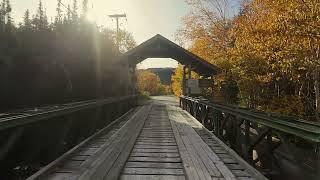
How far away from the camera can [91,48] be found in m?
33.7

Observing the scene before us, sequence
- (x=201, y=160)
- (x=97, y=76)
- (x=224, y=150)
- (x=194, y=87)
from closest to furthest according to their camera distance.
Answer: (x=201, y=160)
(x=224, y=150)
(x=194, y=87)
(x=97, y=76)

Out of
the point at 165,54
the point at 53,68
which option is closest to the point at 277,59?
the point at 165,54

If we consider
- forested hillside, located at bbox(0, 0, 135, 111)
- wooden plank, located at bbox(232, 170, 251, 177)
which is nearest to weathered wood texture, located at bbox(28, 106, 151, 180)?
wooden plank, located at bbox(232, 170, 251, 177)

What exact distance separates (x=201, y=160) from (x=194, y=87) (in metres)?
19.3

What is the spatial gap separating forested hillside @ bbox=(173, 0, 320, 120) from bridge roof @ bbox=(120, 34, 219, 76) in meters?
1.46

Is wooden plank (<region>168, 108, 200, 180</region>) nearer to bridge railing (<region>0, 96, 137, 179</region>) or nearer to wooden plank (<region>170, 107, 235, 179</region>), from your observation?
wooden plank (<region>170, 107, 235, 179</region>)

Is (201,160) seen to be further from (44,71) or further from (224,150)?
(44,71)

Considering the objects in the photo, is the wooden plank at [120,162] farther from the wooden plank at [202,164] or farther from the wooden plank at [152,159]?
the wooden plank at [202,164]

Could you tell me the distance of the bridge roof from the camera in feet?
88.5

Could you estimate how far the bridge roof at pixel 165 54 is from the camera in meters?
27.0

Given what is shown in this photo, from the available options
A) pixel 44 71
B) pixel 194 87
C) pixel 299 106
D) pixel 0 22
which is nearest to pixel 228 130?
pixel 299 106

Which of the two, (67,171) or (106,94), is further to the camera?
(106,94)

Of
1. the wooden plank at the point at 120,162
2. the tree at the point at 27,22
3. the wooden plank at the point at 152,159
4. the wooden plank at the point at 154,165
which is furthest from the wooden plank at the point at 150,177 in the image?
the tree at the point at 27,22

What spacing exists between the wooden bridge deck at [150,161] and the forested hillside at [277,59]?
232 inches
